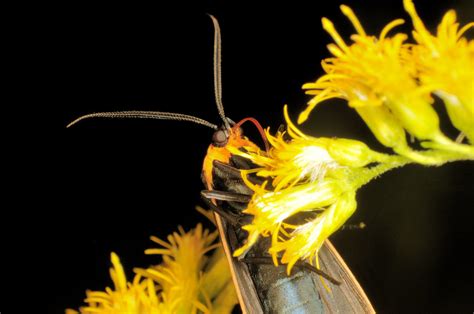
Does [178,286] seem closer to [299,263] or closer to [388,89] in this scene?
[299,263]

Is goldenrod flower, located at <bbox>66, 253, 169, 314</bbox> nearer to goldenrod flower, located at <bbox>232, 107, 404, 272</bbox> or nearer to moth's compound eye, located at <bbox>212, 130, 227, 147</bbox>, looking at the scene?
moth's compound eye, located at <bbox>212, 130, 227, 147</bbox>

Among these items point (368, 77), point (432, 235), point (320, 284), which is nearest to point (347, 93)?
point (368, 77)

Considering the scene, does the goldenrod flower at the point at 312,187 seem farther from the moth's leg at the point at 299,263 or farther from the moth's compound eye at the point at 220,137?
the moth's compound eye at the point at 220,137

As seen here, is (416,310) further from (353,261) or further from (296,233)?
(296,233)

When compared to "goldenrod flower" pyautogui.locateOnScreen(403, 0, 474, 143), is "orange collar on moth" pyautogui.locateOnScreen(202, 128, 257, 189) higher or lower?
higher

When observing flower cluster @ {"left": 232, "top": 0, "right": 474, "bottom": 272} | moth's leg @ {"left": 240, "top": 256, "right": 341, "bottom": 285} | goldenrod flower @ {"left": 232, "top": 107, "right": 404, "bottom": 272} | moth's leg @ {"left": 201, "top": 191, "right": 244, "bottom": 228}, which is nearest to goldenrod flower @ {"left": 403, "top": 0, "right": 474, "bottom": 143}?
flower cluster @ {"left": 232, "top": 0, "right": 474, "bottom": 272}

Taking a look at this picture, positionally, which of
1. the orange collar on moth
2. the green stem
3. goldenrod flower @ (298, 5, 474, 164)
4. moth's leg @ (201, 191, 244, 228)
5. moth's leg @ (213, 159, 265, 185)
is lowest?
the green stem

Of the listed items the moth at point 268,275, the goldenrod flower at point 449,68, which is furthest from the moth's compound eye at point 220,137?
the goldenrod flower at point 449,68
